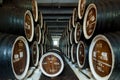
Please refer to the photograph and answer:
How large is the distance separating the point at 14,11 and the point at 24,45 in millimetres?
507

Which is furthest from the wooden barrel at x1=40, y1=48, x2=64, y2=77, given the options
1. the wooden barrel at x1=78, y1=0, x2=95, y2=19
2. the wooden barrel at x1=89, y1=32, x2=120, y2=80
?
the wooden barrel at x1=89, y1=32, x2=120, y2=80

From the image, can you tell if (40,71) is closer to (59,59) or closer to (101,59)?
(59,59)

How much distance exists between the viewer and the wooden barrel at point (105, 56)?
1.92 m

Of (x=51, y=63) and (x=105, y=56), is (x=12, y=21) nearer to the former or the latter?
(x=105, y=56)

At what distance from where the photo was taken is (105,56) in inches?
91.0

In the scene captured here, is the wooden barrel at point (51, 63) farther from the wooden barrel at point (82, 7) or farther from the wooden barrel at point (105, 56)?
the wooden barrel at point (105, 56)

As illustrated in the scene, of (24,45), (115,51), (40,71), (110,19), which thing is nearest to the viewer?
(115,51)

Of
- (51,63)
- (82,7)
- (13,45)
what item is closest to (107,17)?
(13,45)

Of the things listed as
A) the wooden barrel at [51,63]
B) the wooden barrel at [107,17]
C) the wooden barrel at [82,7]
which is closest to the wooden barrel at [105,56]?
the wooden barrel at [107,17]

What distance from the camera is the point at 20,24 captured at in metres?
2.77

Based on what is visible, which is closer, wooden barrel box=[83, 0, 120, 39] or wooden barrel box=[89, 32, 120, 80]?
wooden barrel box=[89, 32, 120, 80]

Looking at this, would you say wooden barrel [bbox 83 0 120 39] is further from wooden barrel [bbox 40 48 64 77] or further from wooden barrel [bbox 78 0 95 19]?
wooden barrel [bbox 40 48 64 77]

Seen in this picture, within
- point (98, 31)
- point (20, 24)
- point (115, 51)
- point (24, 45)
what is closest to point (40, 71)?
point (24, 45)

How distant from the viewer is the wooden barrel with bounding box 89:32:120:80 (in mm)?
1918
